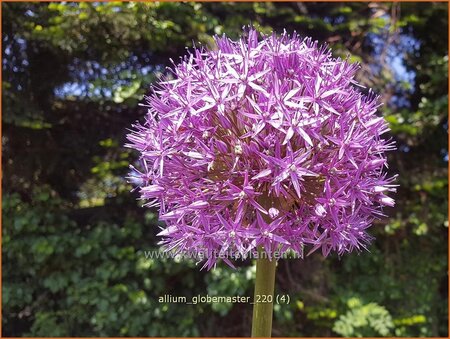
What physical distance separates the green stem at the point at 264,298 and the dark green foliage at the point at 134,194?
1454 millimetres

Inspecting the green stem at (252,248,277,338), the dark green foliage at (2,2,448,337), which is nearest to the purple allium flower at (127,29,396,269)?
the green stem at (252,248,277,338)

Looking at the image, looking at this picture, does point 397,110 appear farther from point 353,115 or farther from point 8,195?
point 8,195

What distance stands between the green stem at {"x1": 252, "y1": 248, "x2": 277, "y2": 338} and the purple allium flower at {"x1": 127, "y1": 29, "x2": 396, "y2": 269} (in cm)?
5

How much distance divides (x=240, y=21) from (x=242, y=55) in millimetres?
1603

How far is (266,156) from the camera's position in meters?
0.83

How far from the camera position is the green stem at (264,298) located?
88 cm

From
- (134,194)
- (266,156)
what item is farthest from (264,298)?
(134,194)

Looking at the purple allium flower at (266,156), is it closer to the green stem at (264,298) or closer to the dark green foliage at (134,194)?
the green stem at (264,298)

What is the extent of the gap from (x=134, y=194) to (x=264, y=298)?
1810 millimetres

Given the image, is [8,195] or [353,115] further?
[8,195]

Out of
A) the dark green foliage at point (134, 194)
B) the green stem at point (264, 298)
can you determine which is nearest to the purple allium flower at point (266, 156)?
the green stem at point (264, 298)

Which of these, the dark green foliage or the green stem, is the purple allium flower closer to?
the green stem

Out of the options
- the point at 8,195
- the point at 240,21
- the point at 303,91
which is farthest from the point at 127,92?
the point at 303,91

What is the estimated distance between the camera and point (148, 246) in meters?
2.53
